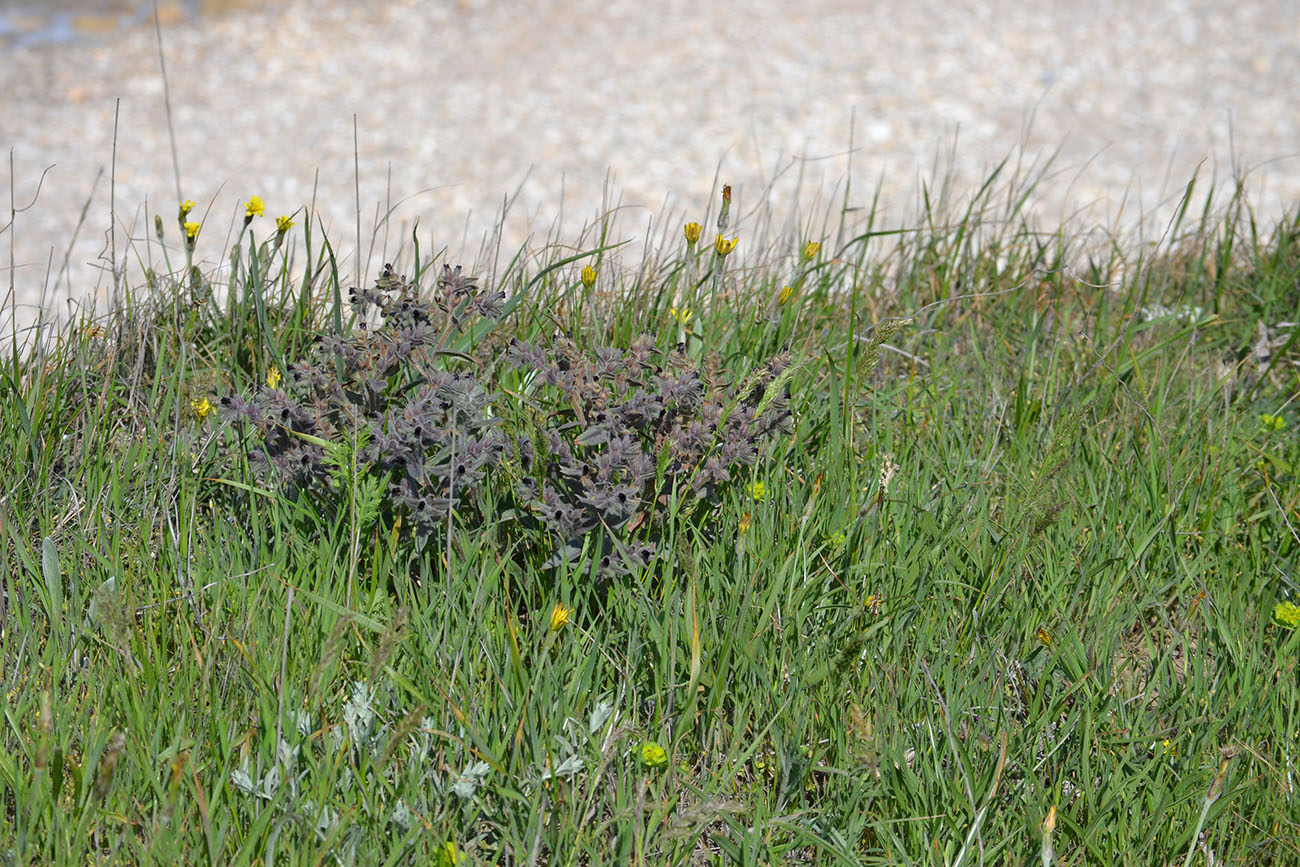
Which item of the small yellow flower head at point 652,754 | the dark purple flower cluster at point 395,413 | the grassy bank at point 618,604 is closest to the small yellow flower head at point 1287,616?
the grassy bank at point 618,604

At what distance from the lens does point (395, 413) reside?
7.11 ft

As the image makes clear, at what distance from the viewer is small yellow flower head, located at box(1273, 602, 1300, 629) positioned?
2.12 m

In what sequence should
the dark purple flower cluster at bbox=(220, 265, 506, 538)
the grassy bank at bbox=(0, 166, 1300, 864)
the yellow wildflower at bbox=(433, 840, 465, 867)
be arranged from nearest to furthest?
the yellow wildflower at bbox=(433, 840, 465, 867) < the grassy bank at bbox=(0, 166, 1300, 864) < the dark purple flower cluster at bbox=(220, 265, 506, 538)

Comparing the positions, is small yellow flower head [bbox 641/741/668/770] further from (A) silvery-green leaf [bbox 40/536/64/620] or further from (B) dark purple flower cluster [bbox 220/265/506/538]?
(A) silvery-green leaf [bbox 40/536/64/620]

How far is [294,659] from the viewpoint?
1.87 metres

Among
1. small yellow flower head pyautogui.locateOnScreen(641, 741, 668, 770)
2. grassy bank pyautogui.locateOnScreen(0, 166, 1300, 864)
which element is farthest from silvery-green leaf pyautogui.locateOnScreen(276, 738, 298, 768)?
small yellow flower head pyautogui.locateOnScreen(641, 741, 668, 770)

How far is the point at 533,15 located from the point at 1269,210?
17.7 feet

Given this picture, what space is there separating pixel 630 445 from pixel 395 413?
1.55 ft

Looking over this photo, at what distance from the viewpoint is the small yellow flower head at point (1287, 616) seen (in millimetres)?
2115

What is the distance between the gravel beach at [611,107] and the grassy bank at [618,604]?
3532 millimetres

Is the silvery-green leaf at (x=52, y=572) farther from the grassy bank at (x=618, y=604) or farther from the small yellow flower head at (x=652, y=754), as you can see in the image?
the small yellow flower head at (x=652, y=754)

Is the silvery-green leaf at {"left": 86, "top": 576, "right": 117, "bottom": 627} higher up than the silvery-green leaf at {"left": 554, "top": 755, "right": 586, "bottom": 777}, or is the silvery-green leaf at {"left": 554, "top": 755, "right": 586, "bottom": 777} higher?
the silvery-green leaf at {"left": 86, "top": 576, "right": 117, "bottom": 627}

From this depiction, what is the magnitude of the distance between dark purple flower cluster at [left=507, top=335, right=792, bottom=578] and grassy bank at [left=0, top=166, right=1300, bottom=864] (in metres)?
0.01

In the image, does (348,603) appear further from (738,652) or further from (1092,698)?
(1092,698)
